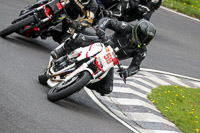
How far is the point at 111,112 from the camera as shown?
8742 mm

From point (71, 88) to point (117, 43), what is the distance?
1.78m

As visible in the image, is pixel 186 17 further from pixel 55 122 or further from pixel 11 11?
pixel 55 122

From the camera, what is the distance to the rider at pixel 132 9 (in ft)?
43.1

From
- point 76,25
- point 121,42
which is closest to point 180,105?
point 121,42

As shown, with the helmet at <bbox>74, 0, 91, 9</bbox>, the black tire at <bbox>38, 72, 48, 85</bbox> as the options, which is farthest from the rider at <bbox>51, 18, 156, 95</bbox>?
the helmet at <bbox>74, 0, 91, 9</bbox>

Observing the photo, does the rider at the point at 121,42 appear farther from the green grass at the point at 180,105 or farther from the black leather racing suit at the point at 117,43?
the green grass at the point at 180,105

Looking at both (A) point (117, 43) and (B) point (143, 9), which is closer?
(A) point (117, 43)

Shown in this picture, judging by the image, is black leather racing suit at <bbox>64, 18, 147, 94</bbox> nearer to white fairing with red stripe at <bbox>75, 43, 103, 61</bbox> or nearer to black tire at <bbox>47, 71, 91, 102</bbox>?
white fairing with red stripe at <bbox>75, 43, 103, 61</bbox>

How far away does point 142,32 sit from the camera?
8.40 metres

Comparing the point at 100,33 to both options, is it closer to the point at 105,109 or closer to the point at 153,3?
the point at 105,109

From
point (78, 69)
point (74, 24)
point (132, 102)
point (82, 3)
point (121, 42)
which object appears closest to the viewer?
point (78, 69)

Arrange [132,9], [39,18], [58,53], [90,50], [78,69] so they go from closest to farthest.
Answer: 1. [78,69]
2. [90,50]
3. [58,53]
4. [39,18]
5. [132,9]

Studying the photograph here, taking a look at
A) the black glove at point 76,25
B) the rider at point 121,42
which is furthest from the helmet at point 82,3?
the rider at point 121,42

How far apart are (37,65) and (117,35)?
73.9 inches
